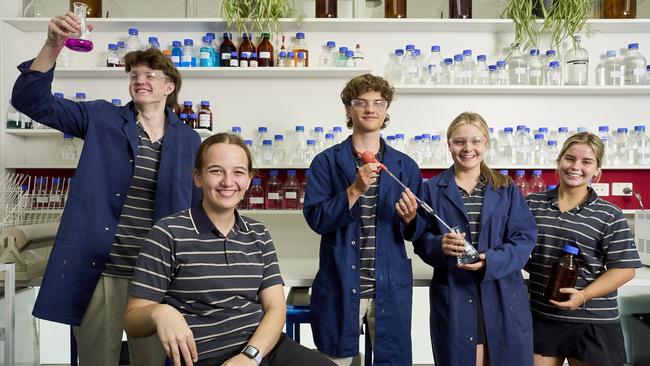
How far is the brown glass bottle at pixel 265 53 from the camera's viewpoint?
2777 millimetres

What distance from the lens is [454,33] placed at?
2971mm

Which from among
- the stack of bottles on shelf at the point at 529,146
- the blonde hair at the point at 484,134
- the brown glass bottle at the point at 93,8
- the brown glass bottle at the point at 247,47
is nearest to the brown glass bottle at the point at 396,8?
the stack of bottles on shelf at the point at 529,146

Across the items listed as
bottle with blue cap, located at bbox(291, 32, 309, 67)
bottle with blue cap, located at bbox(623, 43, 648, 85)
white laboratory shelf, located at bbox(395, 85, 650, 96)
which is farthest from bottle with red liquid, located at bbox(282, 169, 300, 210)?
bottle with blue cap, located at bbox(623, 43, 648, 85)

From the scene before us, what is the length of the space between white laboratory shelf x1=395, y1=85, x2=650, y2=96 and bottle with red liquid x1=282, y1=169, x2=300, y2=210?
29.5 inches

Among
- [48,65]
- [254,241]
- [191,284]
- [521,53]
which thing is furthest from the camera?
[521,53]

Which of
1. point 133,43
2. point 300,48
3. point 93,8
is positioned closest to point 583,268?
point 300,48

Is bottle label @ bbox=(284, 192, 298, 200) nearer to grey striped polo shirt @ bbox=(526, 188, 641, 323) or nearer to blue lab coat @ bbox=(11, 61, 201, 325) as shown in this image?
blue lab coat @ bbox=(11, 61, 201, 325)

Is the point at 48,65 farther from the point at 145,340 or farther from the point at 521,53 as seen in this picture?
the point at 521,53

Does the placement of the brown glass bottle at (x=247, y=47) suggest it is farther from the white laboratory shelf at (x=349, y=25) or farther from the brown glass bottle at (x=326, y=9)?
the brown glass bottle at (x=326, y=9)

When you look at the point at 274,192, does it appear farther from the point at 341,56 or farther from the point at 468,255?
the point at 468,255

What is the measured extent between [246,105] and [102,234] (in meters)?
1.56

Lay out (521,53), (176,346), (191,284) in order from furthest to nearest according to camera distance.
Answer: (521,53), (191,284), (176,346)

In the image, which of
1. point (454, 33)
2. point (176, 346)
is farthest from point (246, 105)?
point (176, 346)

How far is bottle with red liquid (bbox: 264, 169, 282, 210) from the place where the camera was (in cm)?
287
